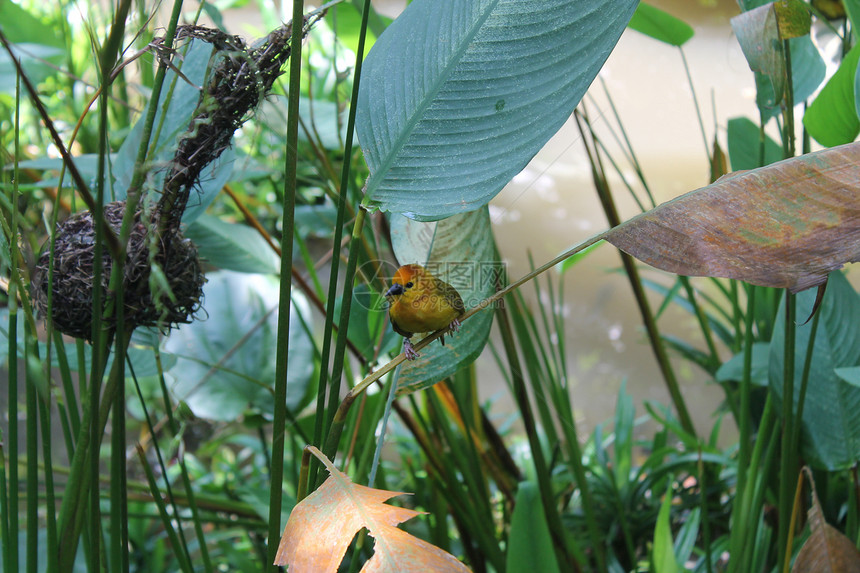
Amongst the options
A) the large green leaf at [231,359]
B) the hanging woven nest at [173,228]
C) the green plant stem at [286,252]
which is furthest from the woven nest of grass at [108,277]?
the large green leaf at [231,359]

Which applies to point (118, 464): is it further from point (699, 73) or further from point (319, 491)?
point (699, 73)

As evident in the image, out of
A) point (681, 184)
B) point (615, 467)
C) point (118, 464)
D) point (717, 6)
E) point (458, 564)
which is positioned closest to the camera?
point (458, 564)

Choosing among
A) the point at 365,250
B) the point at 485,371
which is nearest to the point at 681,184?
the point at 485,371

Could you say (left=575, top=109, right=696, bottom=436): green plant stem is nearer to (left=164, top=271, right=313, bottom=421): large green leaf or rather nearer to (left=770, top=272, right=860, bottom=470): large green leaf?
(left=770, top=272, right=860, bottom=470): large green leaf

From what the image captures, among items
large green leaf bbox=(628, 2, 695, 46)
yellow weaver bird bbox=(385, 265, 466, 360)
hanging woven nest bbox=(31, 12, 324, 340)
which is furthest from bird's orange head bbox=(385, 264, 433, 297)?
large green leaf bbox=(628, 2, 695, 46)

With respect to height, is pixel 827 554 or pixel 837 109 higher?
pixel 837 109

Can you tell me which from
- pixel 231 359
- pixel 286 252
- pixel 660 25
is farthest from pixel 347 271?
pixel 231 359

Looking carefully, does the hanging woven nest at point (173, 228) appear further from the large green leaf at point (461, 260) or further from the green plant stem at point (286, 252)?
the large green leaf at point (461, 260)

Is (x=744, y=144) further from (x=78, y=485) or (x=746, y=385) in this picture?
(x=78, y=485)
